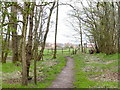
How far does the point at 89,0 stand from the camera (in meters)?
37.2

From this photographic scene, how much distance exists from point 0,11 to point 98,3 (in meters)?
28.5

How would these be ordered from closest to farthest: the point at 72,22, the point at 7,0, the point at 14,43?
the point at 7,0 < the point at 14,43 < the point at 72,22

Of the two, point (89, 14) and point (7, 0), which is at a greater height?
point (89, 14)

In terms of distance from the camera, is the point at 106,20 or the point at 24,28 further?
the point at 106,20

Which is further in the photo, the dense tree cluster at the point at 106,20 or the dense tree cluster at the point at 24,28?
the dense tree cluster at the point at 106,20

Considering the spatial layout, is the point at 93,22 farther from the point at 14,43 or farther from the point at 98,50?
the point at 14,43

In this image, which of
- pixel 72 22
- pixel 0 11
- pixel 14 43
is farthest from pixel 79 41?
pixel 0 11

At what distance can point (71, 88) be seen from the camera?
12.6 m

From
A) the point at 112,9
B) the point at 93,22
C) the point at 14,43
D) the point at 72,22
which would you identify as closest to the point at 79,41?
the point at 72,22

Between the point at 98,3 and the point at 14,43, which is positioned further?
the point at 98,3

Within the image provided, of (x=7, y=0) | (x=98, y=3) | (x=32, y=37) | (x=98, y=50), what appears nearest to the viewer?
(x=7, y=0)

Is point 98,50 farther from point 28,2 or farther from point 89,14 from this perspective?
point 28,2

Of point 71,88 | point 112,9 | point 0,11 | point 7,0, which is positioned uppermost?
point 112,9

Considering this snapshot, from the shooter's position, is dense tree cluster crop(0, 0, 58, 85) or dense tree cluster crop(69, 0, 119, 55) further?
dense tree cluster crop(69, 0, 119, 55)
